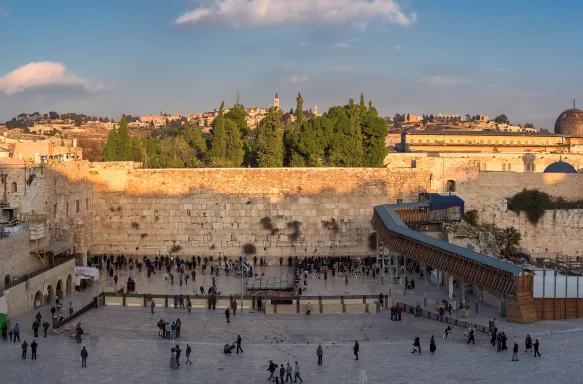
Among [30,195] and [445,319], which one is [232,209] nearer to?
[30,195]

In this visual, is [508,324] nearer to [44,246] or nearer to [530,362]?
[530,362]

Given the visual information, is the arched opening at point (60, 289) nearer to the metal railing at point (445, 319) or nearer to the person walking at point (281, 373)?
the metal railing at point (445, 319)

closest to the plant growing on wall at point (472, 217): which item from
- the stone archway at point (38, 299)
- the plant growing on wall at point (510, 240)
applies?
the plant growing on wall at point (510, 240)

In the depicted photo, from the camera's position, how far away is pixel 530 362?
58.6ft

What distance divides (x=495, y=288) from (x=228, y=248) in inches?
681

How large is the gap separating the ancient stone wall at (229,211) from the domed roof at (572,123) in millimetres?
36073

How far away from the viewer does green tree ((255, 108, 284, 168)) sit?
138ft

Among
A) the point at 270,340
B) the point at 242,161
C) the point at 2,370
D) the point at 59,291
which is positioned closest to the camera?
the point at 2,370

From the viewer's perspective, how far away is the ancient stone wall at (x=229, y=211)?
36.4m

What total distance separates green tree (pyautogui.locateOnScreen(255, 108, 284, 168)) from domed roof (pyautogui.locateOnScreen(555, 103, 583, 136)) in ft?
113

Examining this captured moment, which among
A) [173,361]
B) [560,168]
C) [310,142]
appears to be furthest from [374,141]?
[173,361]

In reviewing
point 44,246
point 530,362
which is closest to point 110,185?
point 44,246

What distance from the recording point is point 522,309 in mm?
21484

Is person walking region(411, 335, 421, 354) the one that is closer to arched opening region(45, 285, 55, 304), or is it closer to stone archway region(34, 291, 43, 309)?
stone archway region(34, 291, 43, 309)
